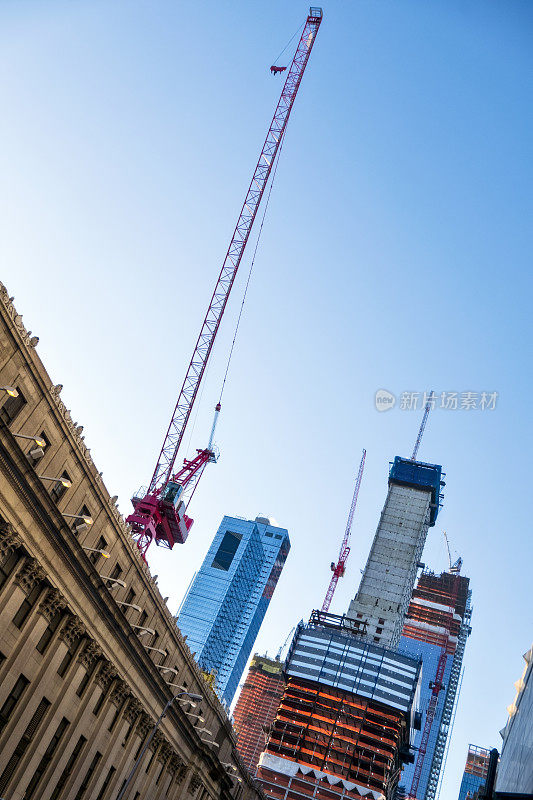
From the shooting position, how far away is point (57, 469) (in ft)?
154

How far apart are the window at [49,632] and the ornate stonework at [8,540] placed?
25.5ft

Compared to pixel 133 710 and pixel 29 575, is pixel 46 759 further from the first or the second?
pixel 29 575

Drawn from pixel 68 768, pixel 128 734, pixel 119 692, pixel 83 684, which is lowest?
pixel 68 768

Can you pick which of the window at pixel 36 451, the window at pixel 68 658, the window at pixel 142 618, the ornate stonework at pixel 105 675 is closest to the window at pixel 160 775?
the window at pixel 142 618

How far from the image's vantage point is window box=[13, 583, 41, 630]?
43.8m

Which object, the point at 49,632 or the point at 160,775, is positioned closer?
the point at 49,632

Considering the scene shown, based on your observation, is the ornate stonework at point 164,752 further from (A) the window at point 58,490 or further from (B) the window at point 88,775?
(A) the window at point 58,490

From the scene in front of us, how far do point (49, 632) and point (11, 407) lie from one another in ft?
52.2

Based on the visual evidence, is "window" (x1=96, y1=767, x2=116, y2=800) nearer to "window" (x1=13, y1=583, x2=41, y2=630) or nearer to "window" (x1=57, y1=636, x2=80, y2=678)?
"window" (x1=57, y1=636, x2=80, y2=678)

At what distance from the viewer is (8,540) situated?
41.2 metres

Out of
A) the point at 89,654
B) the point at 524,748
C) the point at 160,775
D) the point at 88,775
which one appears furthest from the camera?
the point at 160,775

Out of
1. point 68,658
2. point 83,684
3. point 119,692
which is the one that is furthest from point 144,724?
point 68,658

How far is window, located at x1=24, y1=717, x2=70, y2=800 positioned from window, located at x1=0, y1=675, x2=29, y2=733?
600 cm

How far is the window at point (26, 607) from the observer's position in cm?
4382
